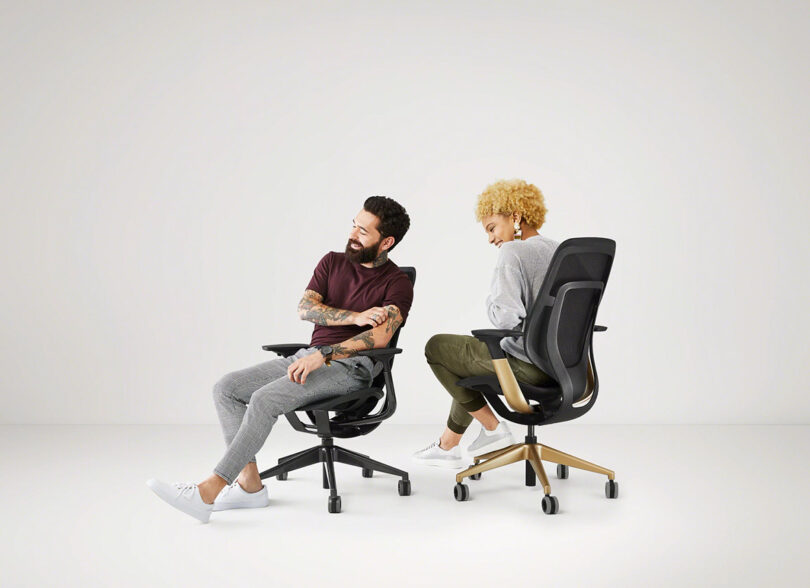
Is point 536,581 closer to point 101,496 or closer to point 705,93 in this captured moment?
point 101,496

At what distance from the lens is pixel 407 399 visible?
570 centimetres

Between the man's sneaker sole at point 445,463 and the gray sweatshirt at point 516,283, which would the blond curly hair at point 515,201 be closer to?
the gray sweatshirt at point 516,283

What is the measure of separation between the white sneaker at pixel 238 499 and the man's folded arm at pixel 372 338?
61cm

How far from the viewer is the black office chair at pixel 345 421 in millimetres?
3303

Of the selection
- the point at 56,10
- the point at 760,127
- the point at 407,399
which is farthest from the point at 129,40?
the point at 760,127

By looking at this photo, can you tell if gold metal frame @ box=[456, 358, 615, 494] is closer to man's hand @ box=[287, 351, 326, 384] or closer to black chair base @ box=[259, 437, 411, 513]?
black chair base @ box=[259, 437, 411, 513]

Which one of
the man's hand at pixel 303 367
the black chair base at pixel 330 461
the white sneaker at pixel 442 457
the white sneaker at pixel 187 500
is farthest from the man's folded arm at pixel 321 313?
the white sneaker at pixel 442 457

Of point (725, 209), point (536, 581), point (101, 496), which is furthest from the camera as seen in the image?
point (725, 209)

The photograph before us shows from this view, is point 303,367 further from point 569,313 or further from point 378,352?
point 569,313

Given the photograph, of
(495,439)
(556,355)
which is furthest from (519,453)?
(556,355)

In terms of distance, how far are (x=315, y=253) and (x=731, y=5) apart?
125 inches

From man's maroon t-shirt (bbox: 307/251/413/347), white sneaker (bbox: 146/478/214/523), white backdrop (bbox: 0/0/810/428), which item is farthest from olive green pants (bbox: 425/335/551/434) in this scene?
white backdrop (bbox: 0/0/810/428)

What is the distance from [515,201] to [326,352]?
103cm

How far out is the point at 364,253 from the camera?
3506 mm
